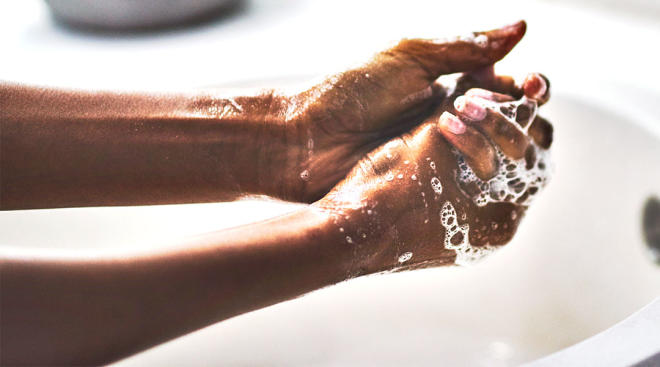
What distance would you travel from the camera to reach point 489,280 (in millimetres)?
1240

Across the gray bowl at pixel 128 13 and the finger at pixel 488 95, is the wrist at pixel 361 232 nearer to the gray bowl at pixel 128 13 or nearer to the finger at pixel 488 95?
the finger at pixel 488 95

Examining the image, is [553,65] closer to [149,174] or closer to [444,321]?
[444,321]

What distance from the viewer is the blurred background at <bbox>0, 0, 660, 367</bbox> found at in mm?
1091

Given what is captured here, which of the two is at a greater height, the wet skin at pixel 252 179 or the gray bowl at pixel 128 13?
the gray bowl at pixel 128 13

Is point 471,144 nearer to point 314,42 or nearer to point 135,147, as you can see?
point 135,147

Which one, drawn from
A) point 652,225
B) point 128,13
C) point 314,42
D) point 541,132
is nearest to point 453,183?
point 541,132

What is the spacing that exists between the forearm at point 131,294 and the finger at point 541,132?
14.9 inches

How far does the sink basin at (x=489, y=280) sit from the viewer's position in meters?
1.08

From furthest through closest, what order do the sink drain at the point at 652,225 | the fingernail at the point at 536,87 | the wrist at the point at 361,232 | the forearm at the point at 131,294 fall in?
1. the sink drain at the point at 652,225
2. the fingernail at the point at 536,87
3. the wrist at the point at 361,232
4. the forearm at the point at 131,294

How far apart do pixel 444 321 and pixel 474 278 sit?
0.32 feet

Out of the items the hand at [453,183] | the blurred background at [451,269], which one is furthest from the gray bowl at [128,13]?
the hand at [453,183]

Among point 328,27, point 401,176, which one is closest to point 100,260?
point 401,176

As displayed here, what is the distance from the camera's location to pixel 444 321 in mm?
1256

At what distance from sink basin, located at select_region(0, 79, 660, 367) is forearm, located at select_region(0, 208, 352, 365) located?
0.45m
